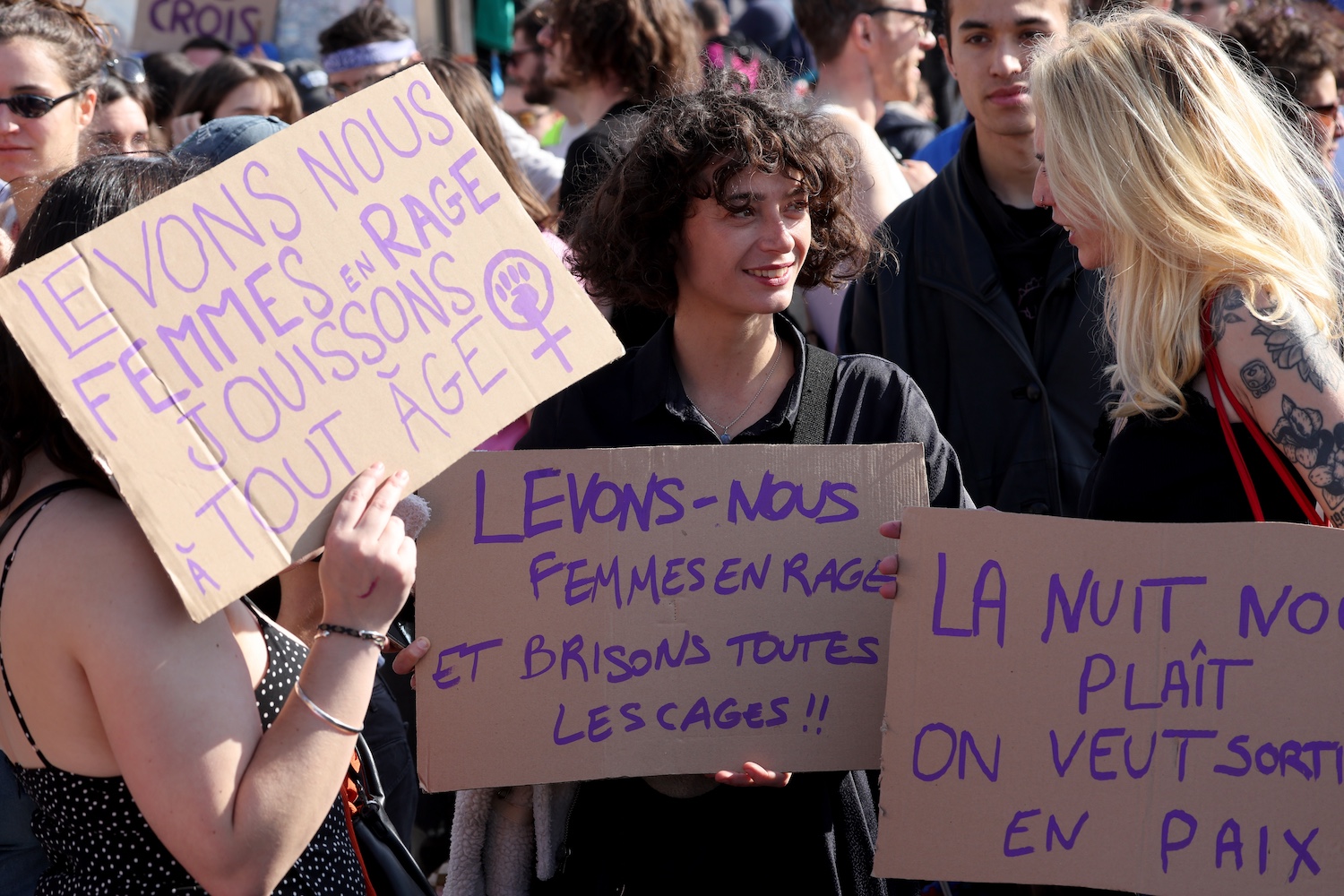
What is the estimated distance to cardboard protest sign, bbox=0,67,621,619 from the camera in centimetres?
155

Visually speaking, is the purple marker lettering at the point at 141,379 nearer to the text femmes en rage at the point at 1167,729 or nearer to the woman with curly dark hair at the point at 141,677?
the woman with curly dark hair at the point at 141,677

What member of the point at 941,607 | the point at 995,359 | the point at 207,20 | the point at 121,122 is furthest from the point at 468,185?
the point at 207,20

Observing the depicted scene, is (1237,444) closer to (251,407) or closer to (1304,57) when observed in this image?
(251,407)

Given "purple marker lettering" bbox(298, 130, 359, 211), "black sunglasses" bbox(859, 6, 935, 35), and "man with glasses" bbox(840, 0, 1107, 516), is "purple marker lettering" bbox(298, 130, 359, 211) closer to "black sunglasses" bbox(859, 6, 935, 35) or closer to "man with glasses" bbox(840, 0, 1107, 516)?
"man with glasses" bbox(840, 0, 1107, 516)

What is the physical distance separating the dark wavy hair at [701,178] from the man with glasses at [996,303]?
39 cm

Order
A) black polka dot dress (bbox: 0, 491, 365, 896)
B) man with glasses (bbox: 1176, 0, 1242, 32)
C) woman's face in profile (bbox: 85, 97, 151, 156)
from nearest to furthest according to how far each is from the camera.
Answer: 1. black polka dot dress (bbox: 0, 491, 365, 896)
2. woman's face in profile (bbox: 85, 97, 151, 156)
3. man with glasses (bbox: 1176, 0, 1242, 32)

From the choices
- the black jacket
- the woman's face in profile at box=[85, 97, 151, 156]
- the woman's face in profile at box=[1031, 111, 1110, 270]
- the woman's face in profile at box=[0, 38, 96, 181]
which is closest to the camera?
the woman's face in profile at box=[1031, 111, 1110, 270]

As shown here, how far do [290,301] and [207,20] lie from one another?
5.62 metres

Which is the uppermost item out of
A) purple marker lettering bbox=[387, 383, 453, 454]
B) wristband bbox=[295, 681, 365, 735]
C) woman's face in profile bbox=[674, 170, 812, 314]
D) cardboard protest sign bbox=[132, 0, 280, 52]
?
purple marker lettering bbox=[387, 383, 453, 454]

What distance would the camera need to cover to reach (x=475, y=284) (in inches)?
71.6

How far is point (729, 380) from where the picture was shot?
8.23 ft

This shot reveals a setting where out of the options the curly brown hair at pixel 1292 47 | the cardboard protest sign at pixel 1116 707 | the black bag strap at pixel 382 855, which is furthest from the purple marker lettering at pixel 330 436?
the curly brown hair at pixel 1292 47

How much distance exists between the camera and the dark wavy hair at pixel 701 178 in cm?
251

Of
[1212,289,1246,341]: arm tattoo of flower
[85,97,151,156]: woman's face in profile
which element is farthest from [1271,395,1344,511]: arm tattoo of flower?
[85,97,151,156]: woman's face in profile
